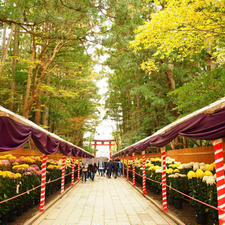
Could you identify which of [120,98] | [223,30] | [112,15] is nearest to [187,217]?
[223,30]

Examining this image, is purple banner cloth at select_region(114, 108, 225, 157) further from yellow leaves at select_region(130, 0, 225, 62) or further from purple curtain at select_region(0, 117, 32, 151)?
yellow leaves at select_region(130, 0, 225, 62)

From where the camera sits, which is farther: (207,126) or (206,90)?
(206,90)

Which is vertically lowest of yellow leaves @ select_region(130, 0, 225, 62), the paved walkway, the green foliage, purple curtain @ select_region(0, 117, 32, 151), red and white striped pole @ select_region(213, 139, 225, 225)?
the paved walkway

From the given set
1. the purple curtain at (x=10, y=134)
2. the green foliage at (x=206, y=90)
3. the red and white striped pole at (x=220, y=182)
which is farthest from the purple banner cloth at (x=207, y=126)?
the green foliage at (x=206, y=90)

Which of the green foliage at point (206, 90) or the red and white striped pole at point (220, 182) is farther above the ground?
the green foliage at point (206, 90)

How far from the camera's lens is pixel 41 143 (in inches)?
217

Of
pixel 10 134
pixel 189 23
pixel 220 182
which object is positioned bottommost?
pixel 220 182

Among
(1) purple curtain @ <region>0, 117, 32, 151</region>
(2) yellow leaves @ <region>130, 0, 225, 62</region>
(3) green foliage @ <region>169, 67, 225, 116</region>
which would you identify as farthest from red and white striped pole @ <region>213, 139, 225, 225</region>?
(2) yellow leaves @ <region>130, 0, 225, 62</region>

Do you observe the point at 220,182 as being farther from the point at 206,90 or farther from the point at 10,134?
the point at 206,90

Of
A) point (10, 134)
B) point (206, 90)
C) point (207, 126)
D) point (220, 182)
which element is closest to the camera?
point (207, 126)

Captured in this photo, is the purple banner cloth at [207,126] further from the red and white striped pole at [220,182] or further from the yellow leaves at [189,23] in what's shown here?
the yellow leaves at [189,23]

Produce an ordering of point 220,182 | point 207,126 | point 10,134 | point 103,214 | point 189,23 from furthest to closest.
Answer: point 189,23 → point 103,214 → point 220,182 → point 10,134 → point 207,126

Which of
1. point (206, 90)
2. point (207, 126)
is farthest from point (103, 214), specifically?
point (206, 90)

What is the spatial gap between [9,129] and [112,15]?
6.11 meters
